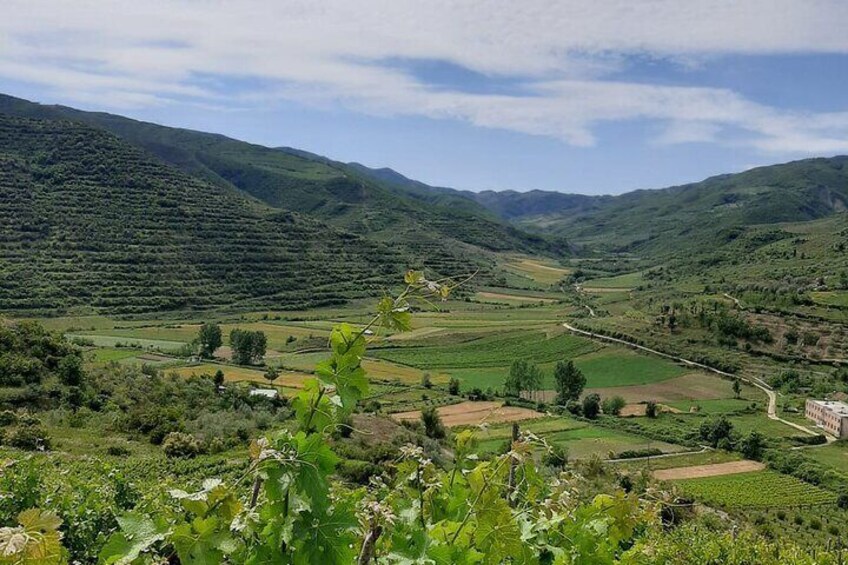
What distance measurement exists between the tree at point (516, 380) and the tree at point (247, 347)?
24461mm

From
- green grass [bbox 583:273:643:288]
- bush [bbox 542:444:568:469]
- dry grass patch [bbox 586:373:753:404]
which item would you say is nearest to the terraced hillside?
dry grass patch [bbox 586:373:753:404]

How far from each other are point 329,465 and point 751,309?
300ft

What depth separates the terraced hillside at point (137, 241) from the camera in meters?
80.2

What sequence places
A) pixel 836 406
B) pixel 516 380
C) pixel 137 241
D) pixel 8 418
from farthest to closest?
pixel 137 241 → pixel 516 380 → pixel 836 406 → pixel 8 418

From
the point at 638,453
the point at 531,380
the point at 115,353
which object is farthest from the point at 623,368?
the point at 115,353

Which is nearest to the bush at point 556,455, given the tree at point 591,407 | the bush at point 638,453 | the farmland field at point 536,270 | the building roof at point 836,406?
the bush at point 638,453

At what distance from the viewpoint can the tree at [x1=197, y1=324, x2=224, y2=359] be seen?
198 feet

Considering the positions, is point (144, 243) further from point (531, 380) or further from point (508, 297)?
point (531, 380)

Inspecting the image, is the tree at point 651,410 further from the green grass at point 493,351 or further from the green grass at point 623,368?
the green grass at point 493,351

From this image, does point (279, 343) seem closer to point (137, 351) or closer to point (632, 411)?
point (137, 351)

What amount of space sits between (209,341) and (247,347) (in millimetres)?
4061

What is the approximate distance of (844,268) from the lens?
99.4 m

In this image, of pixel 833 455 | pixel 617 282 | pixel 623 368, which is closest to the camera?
pixel 833 455

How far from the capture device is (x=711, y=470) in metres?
45.2
